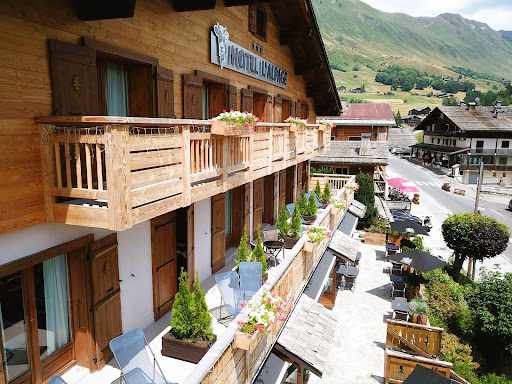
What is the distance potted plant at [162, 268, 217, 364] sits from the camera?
268 inches

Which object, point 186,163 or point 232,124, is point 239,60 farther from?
point 186,163

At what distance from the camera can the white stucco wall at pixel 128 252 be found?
17.8 feet

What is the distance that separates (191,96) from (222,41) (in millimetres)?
2333

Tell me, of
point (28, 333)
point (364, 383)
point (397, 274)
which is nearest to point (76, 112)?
point (28, 333)

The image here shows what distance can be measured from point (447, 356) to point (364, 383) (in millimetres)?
3217

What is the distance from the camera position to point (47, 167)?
5320 millimetres

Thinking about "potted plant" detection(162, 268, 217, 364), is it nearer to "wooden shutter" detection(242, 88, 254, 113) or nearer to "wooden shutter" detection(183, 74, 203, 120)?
"wooden shutter" detection(183, 74, 203, 120)

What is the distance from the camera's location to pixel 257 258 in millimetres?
9531

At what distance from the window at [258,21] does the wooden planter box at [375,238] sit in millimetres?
17038

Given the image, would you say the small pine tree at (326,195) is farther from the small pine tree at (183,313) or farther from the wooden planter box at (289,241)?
the small pine tree at (183,313)

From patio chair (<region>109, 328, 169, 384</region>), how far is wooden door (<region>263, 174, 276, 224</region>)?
10.1 metres

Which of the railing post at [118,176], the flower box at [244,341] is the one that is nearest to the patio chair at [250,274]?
the flower box at [244,341]

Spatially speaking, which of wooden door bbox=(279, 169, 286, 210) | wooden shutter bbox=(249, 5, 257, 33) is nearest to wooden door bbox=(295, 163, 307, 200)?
wooden door bbox=(279, 169, 286, 210)

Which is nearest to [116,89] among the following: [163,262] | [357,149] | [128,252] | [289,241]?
[128,252]
